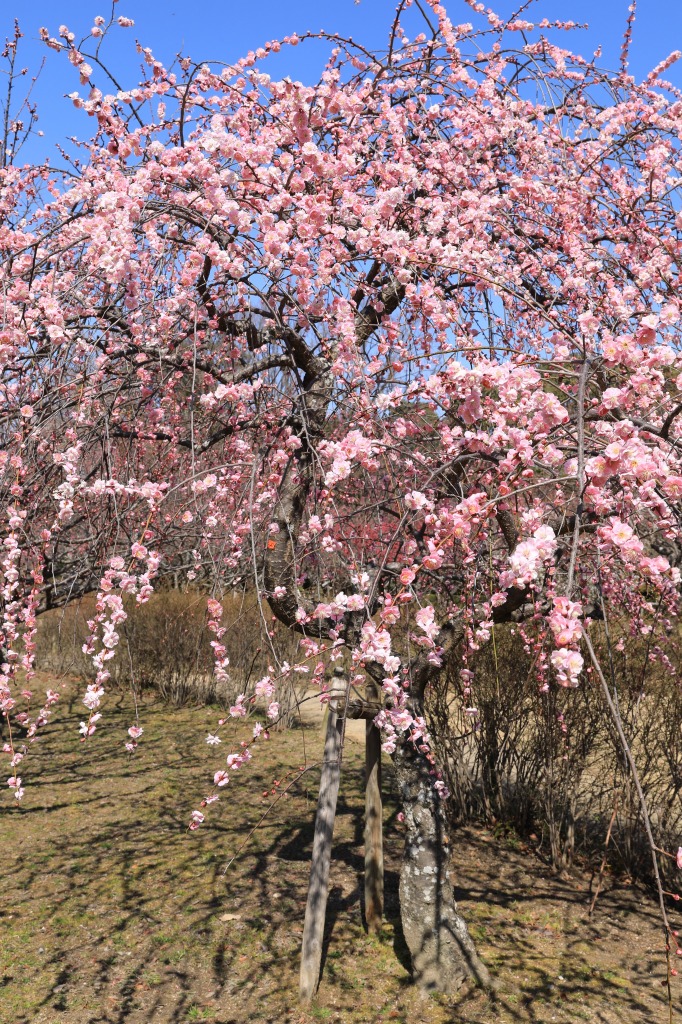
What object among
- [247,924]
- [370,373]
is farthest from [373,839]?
[370,373]

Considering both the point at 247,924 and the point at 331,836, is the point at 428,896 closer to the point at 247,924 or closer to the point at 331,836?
the point at 331,836

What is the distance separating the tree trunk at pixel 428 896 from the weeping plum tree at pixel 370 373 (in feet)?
0.04

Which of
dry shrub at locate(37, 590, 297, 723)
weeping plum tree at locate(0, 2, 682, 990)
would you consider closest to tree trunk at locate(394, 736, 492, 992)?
weeping plum tree at locate(0, 2, 682, 990)

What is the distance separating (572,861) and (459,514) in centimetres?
379

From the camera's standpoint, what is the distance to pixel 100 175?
3746mm

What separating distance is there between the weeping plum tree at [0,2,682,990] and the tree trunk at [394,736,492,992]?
1 centimetres

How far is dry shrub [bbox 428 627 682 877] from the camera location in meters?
4.81

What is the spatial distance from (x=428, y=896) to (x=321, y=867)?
59 cm

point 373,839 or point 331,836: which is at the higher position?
point 331,836

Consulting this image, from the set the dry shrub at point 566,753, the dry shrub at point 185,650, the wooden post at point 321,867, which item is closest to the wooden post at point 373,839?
the wooden post at point 321,867

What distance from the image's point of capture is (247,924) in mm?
4332

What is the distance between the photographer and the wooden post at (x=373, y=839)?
417 centimetres

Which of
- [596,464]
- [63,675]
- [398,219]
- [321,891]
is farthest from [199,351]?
[63,675]

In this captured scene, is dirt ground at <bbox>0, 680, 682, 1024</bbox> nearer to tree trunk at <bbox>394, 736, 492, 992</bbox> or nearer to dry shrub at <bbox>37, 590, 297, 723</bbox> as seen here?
tree trunk at <bbox>394, 736, 492, 992</bbox>
